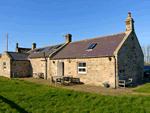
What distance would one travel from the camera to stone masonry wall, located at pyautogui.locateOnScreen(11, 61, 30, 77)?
22.0 m

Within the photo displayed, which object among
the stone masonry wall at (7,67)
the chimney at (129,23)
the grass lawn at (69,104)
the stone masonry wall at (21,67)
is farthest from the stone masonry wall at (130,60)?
the stone masonry wall at (7,67)

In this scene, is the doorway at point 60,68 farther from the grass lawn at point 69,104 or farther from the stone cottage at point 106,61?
the grass lawn at point 69,104

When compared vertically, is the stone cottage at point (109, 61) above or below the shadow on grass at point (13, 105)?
above

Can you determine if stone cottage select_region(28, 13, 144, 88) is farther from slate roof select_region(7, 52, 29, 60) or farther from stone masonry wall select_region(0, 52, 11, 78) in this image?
stone masonry wall select_region(0, 52, 11, 78)

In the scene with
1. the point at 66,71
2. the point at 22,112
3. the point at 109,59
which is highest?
the point at 109,59

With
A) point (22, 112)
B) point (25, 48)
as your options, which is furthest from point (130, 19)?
point (25, 48)

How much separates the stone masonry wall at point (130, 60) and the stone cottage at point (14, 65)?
54.2 feet

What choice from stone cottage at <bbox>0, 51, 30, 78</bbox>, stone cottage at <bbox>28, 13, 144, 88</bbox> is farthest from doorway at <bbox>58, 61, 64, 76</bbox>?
stone cottage at <bbox>0, 51, 30, 78</bbox>

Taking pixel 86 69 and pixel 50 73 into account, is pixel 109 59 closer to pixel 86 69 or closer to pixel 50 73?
pixel 86 69

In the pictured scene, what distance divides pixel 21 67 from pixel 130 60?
17284mm

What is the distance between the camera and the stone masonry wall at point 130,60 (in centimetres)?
1345

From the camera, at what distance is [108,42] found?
1579 centimetres

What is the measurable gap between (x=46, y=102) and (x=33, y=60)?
16603 mm

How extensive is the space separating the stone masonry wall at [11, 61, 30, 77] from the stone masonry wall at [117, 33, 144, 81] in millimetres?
16524
